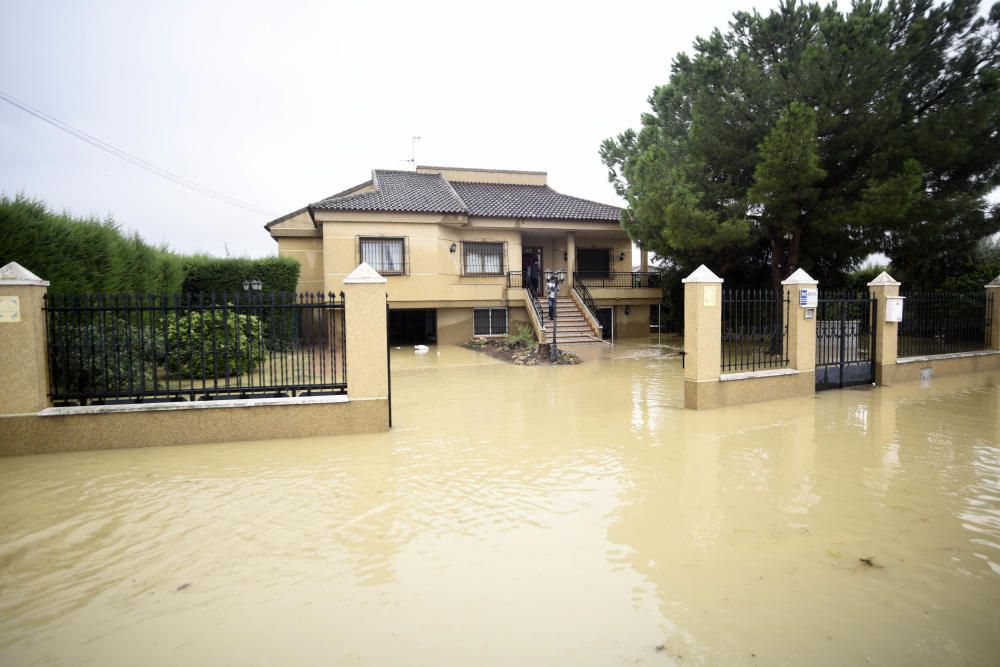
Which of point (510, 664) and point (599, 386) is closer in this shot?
point (510, 664)

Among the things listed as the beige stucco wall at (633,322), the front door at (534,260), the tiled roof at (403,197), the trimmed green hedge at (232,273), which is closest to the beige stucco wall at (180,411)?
the trimmed green hedge at (232,273)

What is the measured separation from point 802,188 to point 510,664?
46.7ft

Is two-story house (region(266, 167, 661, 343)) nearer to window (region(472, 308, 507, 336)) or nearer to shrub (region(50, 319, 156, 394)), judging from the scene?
window (region(472, 308, 507, 336))

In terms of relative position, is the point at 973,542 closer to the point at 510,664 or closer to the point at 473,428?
the point at 510,664

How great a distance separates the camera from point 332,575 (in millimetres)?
3861

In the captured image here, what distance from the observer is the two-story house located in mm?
20109

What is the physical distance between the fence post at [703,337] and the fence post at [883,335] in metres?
4.60

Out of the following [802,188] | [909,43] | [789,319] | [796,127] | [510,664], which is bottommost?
[510,664]

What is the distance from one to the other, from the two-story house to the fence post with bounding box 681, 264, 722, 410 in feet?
33.0

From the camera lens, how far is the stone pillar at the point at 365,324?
295 inches

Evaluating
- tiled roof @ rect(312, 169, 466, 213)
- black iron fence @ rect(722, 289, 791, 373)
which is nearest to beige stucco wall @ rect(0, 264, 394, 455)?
black iron fence @ rect(722, 289, 791, 373)

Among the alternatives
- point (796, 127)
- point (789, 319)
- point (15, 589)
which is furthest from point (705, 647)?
point (796, 127)

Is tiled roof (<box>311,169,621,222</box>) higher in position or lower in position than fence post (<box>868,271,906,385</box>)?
higher

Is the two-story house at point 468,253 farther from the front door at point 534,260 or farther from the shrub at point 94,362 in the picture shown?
the shrub at point 94,362
